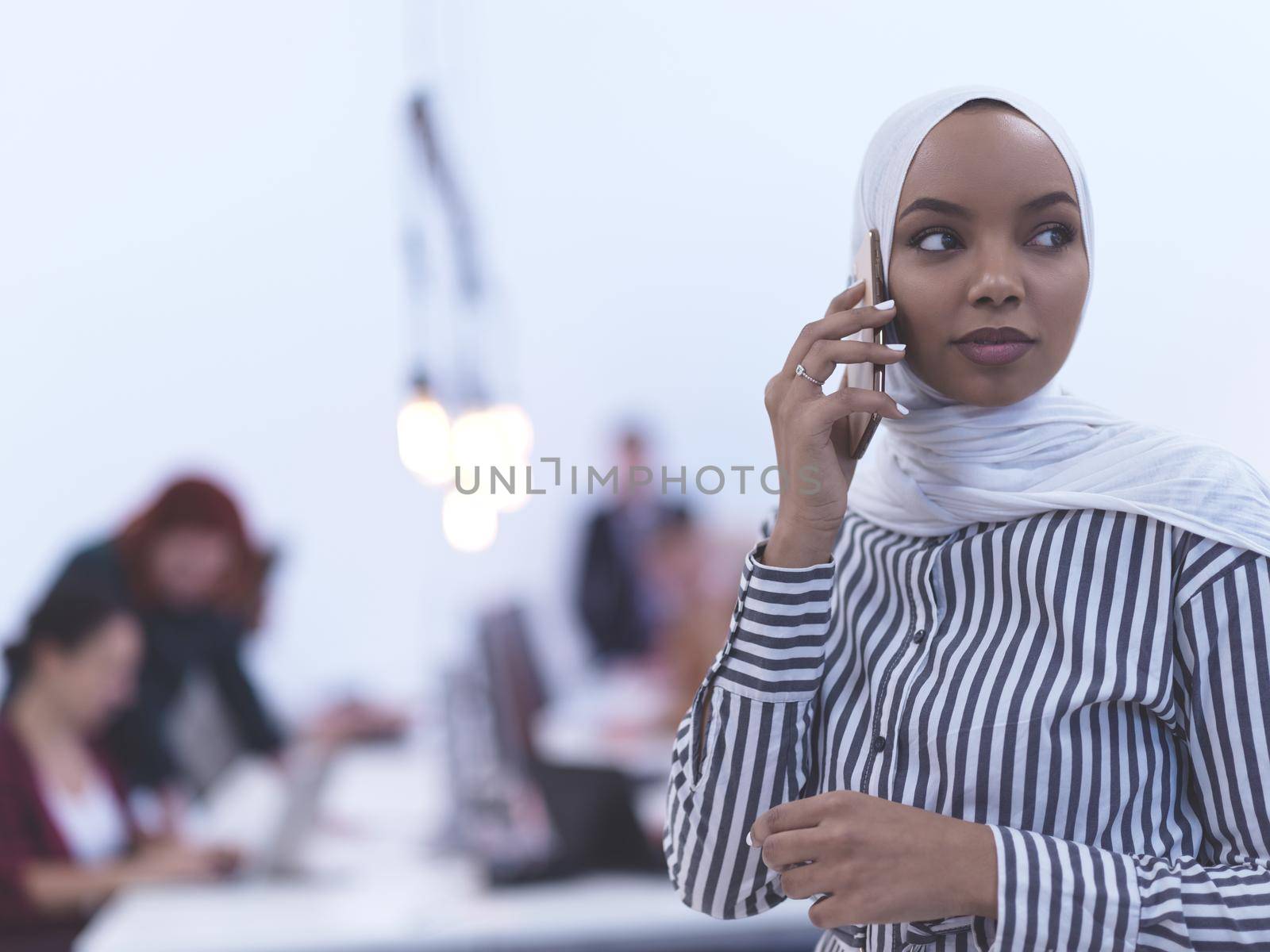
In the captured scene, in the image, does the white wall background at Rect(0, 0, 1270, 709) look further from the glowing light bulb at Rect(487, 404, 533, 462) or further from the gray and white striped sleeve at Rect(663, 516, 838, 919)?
the gray and white striped sleeve at Rect(663, 516, 838, 919)

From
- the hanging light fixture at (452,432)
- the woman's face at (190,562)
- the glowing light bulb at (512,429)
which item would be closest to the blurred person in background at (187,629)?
the woman's face at (190,562)

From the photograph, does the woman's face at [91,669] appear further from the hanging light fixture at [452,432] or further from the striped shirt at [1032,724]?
the striped shirt at [1032,724]

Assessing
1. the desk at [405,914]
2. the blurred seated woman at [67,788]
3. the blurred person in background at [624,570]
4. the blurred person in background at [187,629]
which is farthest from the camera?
the blurred person in background at [624,570]

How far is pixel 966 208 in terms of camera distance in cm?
68

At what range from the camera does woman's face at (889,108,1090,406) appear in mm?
675

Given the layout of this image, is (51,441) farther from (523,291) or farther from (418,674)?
(523,291)

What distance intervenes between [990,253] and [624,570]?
10.9ft

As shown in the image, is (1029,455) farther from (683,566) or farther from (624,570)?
(624,570)

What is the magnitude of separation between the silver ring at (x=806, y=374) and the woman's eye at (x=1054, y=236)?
0.17m

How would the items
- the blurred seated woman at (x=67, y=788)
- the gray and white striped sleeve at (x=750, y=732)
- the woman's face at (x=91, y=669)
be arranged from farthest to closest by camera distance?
the woman's face at (x=91, y=669) < the blurred seated woman at (x=67, y=788) < the gray and white striped sleeve at (x=750, y=732)

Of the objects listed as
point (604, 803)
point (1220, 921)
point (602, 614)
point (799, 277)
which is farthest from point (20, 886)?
point (799, 277)

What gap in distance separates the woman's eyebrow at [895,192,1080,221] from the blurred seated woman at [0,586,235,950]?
2.18 m

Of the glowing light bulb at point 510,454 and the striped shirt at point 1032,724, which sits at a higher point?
the striped shirt at point 1032,724

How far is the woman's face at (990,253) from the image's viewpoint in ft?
2.21
